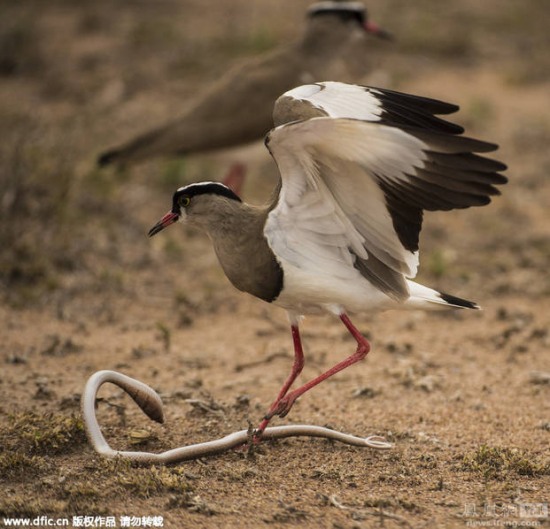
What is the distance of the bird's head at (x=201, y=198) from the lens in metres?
4.39

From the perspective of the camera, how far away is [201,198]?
4418mm

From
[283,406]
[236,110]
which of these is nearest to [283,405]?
[283,406]

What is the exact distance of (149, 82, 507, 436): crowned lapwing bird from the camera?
12.5 feet

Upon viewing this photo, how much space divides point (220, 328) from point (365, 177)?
2308mm

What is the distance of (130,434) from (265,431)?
23.9 inches

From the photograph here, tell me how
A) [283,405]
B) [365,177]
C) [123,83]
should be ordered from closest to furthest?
[365,177] → [283,405] → [123,83]

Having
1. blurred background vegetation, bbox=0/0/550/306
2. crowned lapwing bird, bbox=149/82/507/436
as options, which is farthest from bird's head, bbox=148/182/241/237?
blurred background vegetation, bbox=0/0/550/306

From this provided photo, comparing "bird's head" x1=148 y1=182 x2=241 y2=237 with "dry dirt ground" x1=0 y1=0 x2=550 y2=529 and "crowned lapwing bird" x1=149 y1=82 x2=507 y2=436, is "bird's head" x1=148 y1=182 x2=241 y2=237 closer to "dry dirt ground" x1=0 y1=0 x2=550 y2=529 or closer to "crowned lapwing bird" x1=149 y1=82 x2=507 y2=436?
"crowned lapwing bird" x1=149 y1=82 x2=507 y2=436

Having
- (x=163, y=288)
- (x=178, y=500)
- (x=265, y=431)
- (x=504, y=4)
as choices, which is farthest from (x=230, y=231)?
(x=504, y=4)

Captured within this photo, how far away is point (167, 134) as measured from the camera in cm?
702

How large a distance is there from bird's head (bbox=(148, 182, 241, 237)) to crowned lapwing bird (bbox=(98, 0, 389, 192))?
8.63 feet

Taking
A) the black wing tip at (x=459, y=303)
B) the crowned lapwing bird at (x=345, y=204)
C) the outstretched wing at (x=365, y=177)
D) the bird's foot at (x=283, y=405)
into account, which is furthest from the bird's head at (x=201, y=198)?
the black wing tip at (x=459, y=303)

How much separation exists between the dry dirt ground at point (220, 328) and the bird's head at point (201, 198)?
0.97 metres

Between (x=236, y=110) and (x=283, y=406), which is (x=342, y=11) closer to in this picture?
(x=236, y=110)
